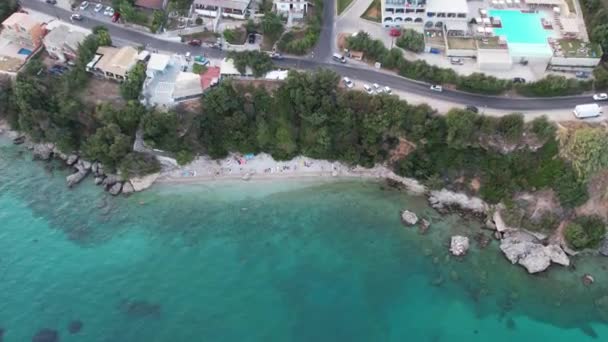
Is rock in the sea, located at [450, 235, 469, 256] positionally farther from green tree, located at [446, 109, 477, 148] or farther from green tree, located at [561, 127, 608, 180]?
green tree, located at [561, 127, 608, 180]

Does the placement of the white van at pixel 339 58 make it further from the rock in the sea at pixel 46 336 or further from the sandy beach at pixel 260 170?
the rock in the sea at pixel 46 336

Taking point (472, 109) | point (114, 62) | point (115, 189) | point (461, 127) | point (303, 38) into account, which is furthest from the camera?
point (303, 38)

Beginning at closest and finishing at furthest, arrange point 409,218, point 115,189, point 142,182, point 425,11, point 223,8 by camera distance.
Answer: point 409,218 < point 115,189 < point 142,182 < point 425,11 < point 223,8

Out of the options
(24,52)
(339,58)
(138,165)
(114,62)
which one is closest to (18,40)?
(24,52)

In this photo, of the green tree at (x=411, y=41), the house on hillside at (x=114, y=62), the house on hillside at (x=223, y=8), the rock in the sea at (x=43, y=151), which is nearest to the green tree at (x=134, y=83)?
the house on hillside at (x=114, y=62)

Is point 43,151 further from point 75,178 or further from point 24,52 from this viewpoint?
point 24,52

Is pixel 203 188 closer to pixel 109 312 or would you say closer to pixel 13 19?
pixel 109 312

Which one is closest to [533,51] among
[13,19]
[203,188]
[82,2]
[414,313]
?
[414,313]

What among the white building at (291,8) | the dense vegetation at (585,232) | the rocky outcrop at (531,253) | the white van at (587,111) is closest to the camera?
the rocky outcrop at (531,253)
